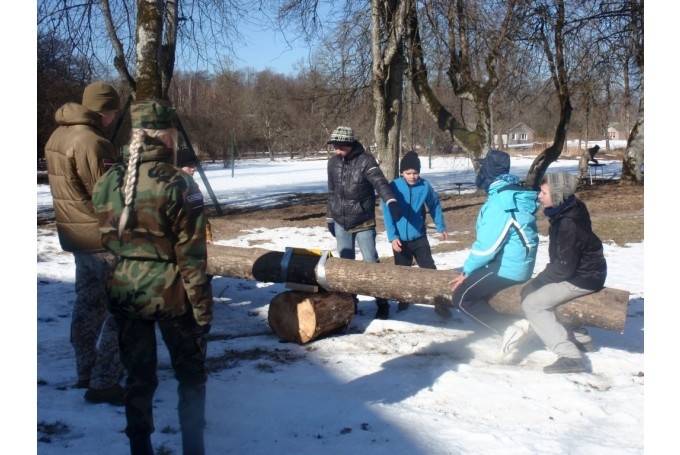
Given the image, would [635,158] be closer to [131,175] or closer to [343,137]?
[343,137]

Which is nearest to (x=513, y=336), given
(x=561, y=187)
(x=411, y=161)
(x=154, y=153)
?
(x=561, y=187)

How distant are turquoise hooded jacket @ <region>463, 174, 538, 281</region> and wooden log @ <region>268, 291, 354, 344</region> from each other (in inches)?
50.0

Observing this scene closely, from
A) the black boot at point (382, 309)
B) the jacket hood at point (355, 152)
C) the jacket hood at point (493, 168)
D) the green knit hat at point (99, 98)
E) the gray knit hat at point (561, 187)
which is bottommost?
the black boot at point (382, 309)

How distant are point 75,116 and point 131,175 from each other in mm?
1338

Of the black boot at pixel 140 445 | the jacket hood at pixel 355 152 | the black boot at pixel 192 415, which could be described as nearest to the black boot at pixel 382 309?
the jacket hood at pixel 355 152

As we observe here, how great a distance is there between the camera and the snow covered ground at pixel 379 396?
3.70 meters

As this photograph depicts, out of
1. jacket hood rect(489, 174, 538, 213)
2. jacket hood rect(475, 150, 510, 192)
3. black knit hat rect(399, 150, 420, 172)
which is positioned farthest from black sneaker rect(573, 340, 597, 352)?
black knit hat rect(399, 150, 420, 172)

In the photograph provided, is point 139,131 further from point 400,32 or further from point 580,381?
point 400,32

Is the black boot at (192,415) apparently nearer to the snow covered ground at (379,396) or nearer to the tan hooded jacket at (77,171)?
the snow covered ground at (379,396)

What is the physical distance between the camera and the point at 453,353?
5289mm

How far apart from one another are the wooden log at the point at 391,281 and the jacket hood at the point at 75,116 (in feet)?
6.94

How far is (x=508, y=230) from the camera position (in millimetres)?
4723

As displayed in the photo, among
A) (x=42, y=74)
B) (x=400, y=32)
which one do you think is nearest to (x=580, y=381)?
(x=400, y=32)

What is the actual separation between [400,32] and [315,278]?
804 cm
